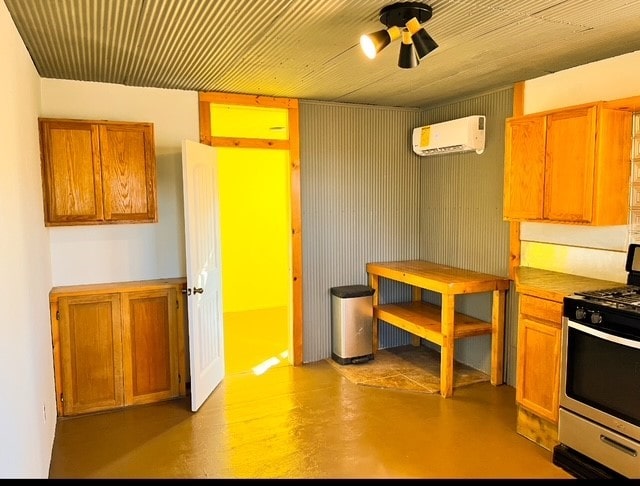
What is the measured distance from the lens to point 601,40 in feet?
8.98

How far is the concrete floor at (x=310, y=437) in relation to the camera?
2785 millimetres

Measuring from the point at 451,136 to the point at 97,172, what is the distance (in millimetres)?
2877

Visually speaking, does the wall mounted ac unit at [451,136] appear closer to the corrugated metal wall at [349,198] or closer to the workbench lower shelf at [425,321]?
the corrugated metal wall at [349,198]

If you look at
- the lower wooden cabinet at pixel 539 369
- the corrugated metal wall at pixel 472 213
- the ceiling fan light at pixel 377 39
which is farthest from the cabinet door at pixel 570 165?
the ceiling fan light at pixel 377 39

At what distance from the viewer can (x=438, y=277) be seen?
400 cm

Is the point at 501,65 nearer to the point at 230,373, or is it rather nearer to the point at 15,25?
the point at 15,25

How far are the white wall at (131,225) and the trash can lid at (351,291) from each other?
1421 millimetres

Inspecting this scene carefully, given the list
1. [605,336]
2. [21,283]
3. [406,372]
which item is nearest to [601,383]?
[605,336]

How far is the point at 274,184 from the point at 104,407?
3.77 metres

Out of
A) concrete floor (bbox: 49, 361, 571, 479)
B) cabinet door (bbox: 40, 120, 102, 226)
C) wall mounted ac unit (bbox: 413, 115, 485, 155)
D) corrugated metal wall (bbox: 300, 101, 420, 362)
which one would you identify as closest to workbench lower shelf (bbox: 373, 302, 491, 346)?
corrugated metal wall (bbox: 300, 101, 420, 362)

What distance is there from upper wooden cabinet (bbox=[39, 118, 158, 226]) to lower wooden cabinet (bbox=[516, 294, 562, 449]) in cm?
270

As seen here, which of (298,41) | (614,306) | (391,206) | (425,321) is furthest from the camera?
(391,206)

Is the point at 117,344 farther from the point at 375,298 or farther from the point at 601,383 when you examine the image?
the point at 601,383

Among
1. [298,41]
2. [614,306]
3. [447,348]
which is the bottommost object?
[447,348]
